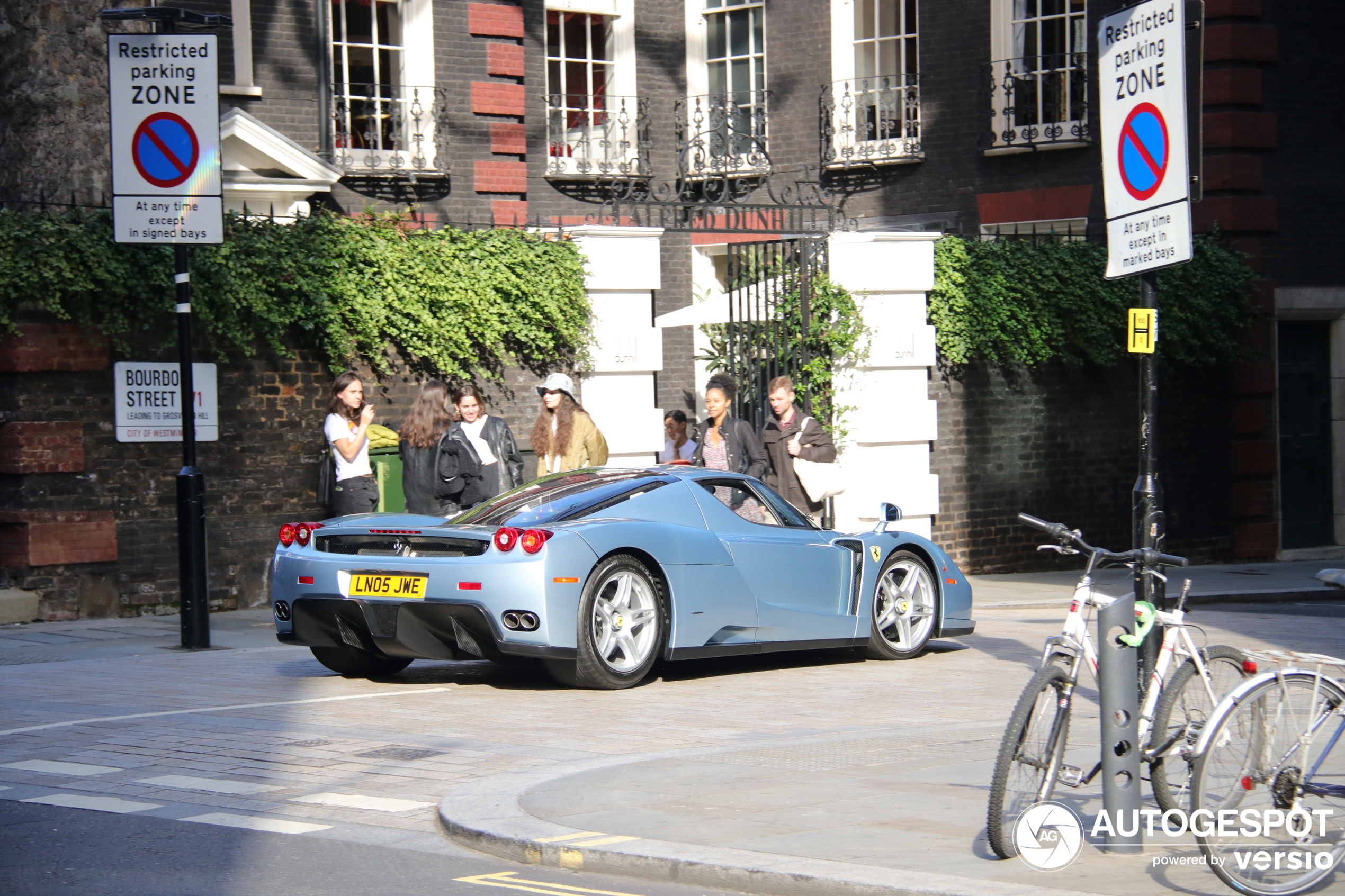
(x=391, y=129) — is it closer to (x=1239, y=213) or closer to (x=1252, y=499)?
(x=1239, y=213)

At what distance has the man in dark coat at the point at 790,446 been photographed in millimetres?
13641

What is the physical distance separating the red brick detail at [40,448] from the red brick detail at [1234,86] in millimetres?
13323

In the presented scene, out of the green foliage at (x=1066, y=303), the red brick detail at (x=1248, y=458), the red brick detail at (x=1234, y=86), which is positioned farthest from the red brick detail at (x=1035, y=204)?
the red brick detail at (x=1248, y=458)

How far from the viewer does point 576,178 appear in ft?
76.6

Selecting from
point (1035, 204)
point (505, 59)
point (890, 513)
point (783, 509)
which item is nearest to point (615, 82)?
point (505, 59)

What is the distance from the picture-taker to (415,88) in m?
21.6

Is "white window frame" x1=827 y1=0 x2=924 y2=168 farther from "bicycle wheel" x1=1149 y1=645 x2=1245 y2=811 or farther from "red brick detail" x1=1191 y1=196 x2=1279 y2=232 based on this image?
"bicycle wheel" x1=1149 y1=645 x2=1245 y2=811

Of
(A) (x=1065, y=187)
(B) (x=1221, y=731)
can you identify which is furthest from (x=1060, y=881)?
(A) (x=1065, y=187)

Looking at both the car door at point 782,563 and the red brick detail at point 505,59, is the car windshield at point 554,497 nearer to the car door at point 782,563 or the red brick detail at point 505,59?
Answer: the car door at point 782,563

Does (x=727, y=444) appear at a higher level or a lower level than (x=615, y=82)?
lower

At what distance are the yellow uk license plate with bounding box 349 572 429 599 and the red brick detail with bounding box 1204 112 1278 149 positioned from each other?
13724 mm

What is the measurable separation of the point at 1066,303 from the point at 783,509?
27.0 feet

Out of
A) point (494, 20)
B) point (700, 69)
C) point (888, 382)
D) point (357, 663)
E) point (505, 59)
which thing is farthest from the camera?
point (700, 69)

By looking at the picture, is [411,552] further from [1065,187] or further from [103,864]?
[1065,187]
